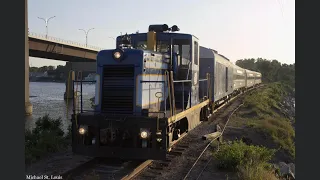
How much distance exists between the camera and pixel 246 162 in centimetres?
773

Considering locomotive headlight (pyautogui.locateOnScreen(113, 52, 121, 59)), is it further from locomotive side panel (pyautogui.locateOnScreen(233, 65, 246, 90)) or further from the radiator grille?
locomotive side panel (pyautogui.locateOnScreen(233, 65, 246, 90))

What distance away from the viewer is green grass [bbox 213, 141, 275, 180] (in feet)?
21.9

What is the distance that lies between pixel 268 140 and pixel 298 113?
9.88m

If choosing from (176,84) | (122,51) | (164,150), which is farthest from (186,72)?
(164,150)

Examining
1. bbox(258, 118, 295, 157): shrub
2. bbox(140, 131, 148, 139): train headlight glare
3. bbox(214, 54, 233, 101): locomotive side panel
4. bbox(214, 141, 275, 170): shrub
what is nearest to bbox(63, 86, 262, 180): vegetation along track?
bbox(214, 141, 275, 170): shrub

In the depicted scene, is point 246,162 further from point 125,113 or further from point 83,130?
point 83,130

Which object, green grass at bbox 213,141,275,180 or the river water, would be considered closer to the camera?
green grass at bbox 213,141,275,180

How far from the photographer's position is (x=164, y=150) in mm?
6852

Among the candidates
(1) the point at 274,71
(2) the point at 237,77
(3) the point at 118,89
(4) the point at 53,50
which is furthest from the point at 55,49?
(1) the point at 274,71

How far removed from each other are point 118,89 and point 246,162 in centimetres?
385

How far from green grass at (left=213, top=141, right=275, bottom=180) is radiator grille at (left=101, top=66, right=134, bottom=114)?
110 inches

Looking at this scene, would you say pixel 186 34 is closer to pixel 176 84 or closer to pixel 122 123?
pixel 176 84

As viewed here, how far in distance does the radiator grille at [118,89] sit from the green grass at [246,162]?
280 centimetres

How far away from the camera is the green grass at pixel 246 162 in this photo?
6664 millimetres
